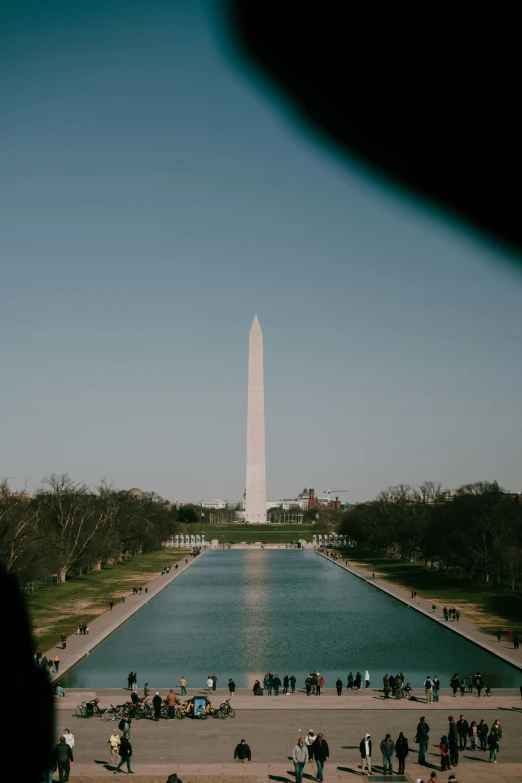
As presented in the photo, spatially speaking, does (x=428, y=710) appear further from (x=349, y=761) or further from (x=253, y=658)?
(x=253, y=658)

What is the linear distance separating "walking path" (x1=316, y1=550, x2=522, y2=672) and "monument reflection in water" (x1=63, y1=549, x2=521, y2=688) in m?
0.41

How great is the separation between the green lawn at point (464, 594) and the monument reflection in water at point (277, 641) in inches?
119

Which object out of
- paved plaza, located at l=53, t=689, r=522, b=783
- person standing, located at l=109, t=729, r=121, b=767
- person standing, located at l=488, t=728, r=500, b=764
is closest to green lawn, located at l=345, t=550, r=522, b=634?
paved plaza, located at l=53, t=689, r=522, b=783

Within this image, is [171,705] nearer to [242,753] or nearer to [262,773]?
[242,753]

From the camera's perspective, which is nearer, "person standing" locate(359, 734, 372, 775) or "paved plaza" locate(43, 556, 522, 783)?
"paved plaza" locate(43, 556, 522, 783)

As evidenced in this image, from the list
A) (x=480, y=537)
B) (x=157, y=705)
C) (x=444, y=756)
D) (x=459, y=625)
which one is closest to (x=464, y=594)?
(x=480, y=537)

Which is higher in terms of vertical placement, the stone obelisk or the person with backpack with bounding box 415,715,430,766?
the stone obelisk

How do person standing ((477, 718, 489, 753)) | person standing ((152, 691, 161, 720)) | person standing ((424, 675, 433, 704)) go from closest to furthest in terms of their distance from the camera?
person standing ((477, 718, 489, 753)) < person standing ((152, 691, 161, 720)) < person standing ((424, 675, 433, 704))

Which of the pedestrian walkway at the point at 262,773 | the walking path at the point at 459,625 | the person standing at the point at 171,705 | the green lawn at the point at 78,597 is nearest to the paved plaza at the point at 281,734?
the pedestrian walkway at the point at 262,773

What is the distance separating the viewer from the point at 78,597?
5366cm

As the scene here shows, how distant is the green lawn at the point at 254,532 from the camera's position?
12475 cm

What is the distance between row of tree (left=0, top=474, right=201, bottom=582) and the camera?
49.5m

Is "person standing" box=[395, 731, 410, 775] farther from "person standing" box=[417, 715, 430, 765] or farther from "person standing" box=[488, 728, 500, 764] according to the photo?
"person standing" box=[488, 728, 500, 764]

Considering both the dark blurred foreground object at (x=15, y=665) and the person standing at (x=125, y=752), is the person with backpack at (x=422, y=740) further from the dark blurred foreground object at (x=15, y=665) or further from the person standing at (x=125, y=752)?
the dark blurred foreground object at (x=15, y=665)
